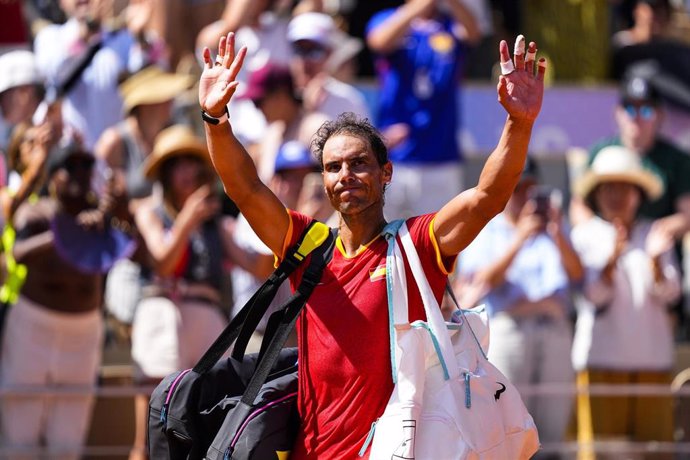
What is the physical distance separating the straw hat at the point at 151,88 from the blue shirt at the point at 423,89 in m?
1.42

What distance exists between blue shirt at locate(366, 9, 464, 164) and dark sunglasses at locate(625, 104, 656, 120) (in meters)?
1.19

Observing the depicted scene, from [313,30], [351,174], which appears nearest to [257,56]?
[313,30]

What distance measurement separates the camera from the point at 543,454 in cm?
874

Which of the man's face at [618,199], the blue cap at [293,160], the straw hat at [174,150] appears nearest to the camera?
the straw hat at [174,150]

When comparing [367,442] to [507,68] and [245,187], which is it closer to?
[245,187]

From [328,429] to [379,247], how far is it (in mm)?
648

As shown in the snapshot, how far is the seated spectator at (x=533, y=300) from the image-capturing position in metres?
8.60

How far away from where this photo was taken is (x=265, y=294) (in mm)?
4996

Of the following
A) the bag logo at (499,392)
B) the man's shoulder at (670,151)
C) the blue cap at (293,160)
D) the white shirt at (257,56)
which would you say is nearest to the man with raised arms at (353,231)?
the bag logo at (499,392)

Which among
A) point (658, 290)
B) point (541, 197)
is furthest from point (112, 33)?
point (658, 290)

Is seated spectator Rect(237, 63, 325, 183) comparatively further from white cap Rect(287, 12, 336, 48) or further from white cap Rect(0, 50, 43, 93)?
white cap Rect(0, 50, 43, 93)

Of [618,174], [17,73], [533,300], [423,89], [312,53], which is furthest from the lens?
[423,89]

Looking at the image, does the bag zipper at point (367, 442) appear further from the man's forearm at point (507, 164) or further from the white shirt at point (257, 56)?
the white shirt at point (257, 56)

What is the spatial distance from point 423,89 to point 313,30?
0.87 meters
